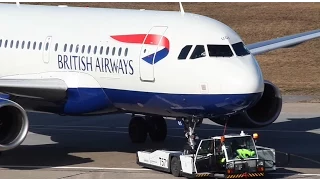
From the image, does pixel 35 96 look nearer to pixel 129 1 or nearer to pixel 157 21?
pixel 157 21

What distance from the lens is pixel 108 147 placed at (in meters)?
31.3

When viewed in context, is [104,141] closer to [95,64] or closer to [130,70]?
[95,64]

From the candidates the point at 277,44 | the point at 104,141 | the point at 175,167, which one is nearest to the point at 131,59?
the point at 175,167

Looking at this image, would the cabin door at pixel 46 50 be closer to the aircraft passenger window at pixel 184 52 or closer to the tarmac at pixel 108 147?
the tarmac at pixel 108 147

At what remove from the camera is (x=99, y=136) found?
3403cm

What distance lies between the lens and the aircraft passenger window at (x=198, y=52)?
26322 mm

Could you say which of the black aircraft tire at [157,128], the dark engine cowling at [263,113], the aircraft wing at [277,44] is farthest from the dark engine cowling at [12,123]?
the aircraft wing at [277,44]

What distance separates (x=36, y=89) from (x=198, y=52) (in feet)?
16.9

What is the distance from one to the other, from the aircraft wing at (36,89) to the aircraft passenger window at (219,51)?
493cm

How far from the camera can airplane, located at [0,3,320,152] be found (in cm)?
2595

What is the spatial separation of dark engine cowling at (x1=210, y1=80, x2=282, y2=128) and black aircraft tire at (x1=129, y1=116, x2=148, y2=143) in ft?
9.13

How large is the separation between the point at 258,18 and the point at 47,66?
34607mm

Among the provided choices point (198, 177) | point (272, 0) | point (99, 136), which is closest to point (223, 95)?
point (198, 177)

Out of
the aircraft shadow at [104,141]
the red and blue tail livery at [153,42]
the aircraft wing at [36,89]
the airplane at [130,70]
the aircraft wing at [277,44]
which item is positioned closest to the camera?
the airplane at [130,70]
